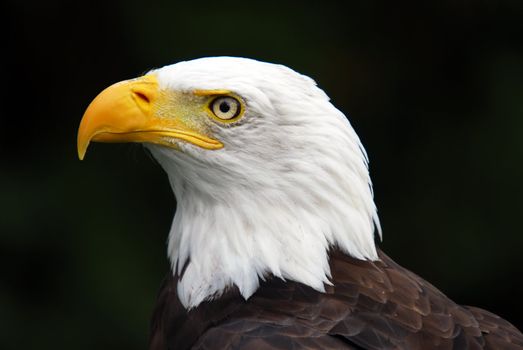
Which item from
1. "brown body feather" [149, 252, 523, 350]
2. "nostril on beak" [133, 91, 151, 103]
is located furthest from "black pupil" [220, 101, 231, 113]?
"brown body feather" [149, 252, 523, 350]

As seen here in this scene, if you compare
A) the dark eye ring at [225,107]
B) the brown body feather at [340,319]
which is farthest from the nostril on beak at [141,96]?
the brown body feather at [340,319]

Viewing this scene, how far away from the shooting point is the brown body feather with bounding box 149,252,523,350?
310 cm

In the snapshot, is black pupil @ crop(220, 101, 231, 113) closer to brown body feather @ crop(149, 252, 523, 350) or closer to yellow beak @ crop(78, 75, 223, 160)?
yellow beak @ crop(78, 75, 223, 160)

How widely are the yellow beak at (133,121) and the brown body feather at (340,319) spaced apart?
1.66 feet

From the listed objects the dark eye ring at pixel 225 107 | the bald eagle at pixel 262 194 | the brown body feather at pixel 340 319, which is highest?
the dark eye ring at pixel 225 107

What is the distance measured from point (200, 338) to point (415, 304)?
665 millimetres

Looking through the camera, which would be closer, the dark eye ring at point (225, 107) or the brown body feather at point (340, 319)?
the brown body feather at point (340, 319)

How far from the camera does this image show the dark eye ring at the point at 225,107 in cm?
331

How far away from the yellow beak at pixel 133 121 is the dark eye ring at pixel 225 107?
0.08 meters

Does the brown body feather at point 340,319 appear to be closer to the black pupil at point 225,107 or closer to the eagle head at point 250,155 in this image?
the eagle head at point 250,155

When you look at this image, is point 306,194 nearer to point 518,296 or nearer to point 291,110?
point 291,110

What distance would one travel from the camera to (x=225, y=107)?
3.33 metres

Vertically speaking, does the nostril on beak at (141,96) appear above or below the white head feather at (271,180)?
above

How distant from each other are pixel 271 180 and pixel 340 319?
482 millimetres
